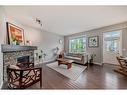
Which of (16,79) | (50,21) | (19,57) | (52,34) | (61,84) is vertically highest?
(50,21)

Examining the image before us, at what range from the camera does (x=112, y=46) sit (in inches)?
186

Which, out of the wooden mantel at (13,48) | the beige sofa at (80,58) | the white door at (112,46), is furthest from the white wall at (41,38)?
the white door at (112,46)

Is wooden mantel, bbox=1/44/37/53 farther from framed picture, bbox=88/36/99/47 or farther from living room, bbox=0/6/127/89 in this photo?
framed picture, bbox=88/36/99/47

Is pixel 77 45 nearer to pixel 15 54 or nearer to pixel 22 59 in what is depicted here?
pixel 22 59

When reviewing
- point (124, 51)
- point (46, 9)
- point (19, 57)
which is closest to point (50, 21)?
point (46, 9)

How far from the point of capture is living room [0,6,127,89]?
298 centimetres

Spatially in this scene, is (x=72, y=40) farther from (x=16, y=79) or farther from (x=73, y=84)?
(x=16, y=79)

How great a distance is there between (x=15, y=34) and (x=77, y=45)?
4.03m

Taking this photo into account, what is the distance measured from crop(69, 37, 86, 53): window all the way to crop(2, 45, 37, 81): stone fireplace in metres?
3.06

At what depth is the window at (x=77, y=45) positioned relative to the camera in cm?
670

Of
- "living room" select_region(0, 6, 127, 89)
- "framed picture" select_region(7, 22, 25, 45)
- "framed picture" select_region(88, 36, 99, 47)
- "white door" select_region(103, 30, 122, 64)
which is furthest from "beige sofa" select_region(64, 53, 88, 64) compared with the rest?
"framed picture" select_region(7, 22, 25, 45)

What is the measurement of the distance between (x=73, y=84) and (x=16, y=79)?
4.77 ft

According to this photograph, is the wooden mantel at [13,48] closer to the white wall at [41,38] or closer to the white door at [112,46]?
the white wall at [41,38]

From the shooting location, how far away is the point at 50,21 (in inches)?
166
